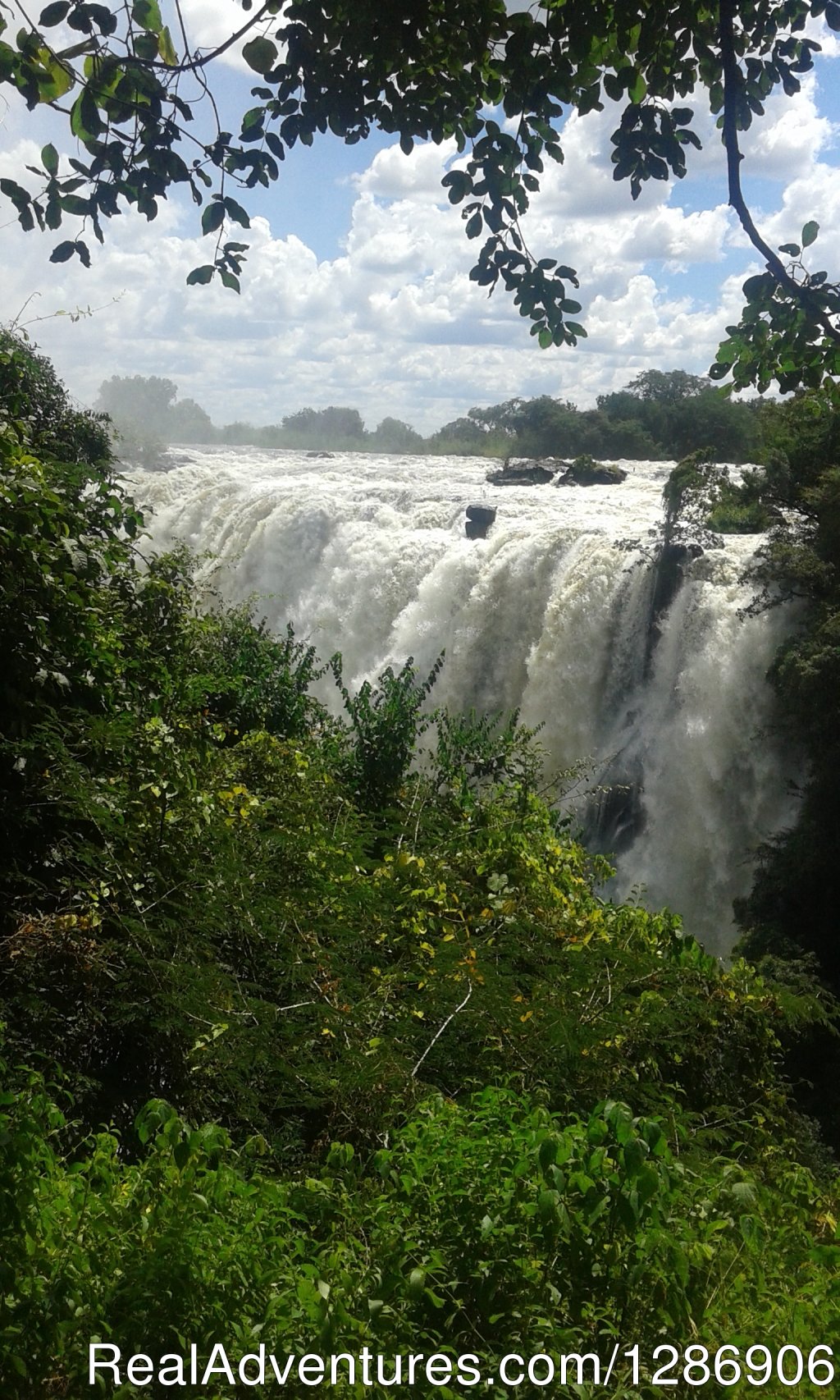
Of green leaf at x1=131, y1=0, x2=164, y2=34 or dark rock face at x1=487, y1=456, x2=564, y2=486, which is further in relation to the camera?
dark rock face at x1=487, y1=456, x2=564, y2=486

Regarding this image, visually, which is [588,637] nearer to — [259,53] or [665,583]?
[665,583]

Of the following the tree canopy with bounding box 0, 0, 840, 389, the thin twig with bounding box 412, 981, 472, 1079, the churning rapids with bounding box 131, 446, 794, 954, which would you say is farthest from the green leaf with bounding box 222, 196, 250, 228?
the churning rapids with bounding box 131, 446, 794, 954

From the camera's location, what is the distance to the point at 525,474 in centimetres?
2484

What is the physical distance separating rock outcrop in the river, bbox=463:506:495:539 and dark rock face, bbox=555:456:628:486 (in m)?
6.31

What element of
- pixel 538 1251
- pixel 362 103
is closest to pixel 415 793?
pixel 362 103

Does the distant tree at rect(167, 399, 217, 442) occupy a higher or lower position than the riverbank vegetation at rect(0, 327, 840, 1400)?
higher

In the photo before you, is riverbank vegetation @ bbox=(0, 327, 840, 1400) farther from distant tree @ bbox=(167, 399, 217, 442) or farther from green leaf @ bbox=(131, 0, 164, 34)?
distant tree @ bbox=(167, 399, 217, 442)

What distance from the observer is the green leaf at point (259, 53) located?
2695 millimetres

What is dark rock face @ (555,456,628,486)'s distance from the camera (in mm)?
23719

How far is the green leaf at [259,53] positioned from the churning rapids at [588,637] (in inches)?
288

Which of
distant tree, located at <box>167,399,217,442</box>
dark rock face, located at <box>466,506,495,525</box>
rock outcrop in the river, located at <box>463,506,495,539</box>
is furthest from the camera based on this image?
distant tree, located at <box>167,399,217,442</box>

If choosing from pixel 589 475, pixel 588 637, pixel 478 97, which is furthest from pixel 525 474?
pixel 478 97

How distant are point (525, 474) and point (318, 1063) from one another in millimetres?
22999

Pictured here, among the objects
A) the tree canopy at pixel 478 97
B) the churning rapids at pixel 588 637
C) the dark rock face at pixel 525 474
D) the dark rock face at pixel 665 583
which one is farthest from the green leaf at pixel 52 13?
→ the dark rock face at pixel 525 474
